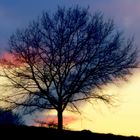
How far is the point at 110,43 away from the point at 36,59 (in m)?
6.23

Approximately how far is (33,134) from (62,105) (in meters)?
20.2

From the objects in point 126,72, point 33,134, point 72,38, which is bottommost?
point 33,134

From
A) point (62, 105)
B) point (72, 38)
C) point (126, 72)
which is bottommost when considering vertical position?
point (62, 105)

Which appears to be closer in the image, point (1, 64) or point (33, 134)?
point (33, 134)

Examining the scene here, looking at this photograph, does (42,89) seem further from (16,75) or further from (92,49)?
(92,49)

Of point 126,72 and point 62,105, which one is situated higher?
point 126,72

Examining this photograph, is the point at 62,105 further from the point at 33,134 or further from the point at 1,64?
the point at 33,134

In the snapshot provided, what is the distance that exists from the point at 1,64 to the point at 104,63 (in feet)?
29.1

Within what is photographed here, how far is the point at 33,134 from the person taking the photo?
1916 cm

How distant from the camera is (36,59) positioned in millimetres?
39938

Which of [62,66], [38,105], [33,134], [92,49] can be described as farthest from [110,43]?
[33,134]

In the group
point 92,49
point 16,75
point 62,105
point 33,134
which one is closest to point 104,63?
point 92,49

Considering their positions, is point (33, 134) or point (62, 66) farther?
point (62, 66)

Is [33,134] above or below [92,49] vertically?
below
